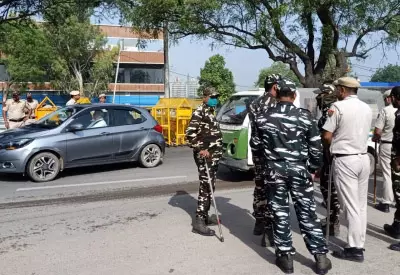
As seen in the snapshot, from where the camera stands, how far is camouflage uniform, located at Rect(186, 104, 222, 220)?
5438 millimetres

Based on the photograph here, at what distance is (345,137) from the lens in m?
4.58

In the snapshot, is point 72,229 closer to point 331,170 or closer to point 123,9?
point 331,170

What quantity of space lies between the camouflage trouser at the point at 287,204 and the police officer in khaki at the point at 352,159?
0.52 metres

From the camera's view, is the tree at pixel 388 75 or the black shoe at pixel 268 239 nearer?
the black shoe at pixel 268 239

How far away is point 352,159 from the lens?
180 inches

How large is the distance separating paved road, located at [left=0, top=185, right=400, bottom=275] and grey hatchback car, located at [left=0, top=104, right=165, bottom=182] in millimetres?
2225

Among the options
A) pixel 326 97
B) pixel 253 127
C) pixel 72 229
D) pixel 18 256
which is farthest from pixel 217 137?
pixel 18 256

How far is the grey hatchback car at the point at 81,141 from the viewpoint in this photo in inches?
348

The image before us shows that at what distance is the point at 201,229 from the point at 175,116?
9152 millimetres

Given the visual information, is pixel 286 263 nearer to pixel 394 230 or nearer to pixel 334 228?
pixel 334 228

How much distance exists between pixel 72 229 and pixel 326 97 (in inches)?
146

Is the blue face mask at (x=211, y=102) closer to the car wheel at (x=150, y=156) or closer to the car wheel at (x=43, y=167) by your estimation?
the car wheel at (x=43, y=167)

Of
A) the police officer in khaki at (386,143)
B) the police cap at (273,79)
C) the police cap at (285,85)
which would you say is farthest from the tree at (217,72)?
the police cap at (285,85)

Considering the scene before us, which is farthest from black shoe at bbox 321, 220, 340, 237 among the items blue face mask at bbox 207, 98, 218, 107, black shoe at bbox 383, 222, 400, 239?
blue face mask at bbox 207, 98, 218, 107
